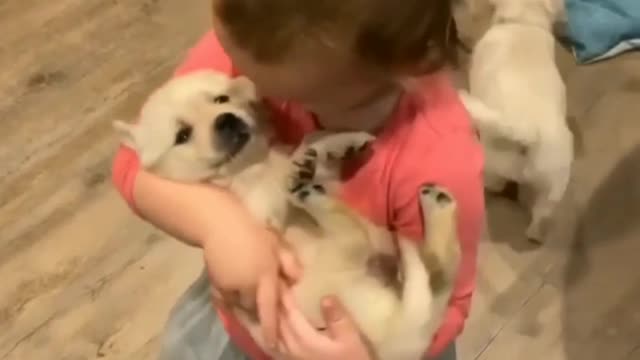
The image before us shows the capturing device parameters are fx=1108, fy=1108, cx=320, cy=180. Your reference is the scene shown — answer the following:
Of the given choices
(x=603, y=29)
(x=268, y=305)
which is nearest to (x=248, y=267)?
(x=268, y=305)

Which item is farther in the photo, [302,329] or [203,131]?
[203,131]

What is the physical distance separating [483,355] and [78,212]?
0.66 meters

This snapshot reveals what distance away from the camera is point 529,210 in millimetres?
Answer: 1706

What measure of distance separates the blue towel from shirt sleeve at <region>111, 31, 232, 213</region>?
107cm

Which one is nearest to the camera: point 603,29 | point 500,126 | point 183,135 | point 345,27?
point 345,27

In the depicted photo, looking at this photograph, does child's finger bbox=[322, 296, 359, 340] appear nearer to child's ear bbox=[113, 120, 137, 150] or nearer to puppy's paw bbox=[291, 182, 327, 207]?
puppy's paw bbox=[291, 182, 327, 207]

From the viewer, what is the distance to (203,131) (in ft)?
3.13

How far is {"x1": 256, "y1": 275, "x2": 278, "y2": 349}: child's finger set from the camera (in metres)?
0.85

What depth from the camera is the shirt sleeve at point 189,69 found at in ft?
3.12

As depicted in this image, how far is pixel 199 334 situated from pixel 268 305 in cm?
21

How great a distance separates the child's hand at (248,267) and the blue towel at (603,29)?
119cm

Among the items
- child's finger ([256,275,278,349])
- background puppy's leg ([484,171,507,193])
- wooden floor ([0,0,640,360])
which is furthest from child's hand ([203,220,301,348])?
background puppy's leg ([484,171,507,193])

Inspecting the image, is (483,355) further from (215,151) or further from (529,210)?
(215,151)

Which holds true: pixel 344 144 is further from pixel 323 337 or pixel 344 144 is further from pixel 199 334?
pixel 199 334
